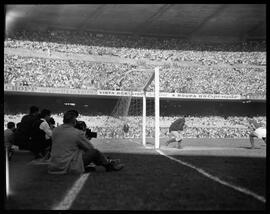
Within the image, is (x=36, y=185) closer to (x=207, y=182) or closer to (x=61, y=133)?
(x=61, y=133)

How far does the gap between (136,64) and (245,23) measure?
10.9 meters

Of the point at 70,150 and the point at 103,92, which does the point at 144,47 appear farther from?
the point at 70,150

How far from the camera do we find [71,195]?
4742 millimetres

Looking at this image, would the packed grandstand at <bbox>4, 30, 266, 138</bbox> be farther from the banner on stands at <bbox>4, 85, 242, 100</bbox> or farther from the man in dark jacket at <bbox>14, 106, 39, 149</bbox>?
the man in dark jacket at <bbox>14, 106, 39, 149</bbox>

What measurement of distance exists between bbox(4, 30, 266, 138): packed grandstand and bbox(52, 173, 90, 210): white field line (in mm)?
18270

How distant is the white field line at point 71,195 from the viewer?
13.5 feet

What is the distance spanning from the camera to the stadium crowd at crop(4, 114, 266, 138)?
2595 centimetres

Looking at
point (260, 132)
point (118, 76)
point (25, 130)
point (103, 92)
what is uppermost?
point (118, 76)

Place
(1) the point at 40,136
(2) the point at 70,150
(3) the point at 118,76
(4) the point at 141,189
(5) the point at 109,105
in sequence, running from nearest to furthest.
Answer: (4) the point at 141,189
(2) the point at 70,150
(1) the point at 40,136
(5) the point at 109,105
(3) the point at 118,76

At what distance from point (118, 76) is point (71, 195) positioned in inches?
1000

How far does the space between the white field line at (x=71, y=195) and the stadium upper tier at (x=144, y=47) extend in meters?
25.7

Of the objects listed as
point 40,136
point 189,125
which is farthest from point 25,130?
point 189,125

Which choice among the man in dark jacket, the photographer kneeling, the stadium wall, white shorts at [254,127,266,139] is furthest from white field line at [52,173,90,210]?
the stadium wall
